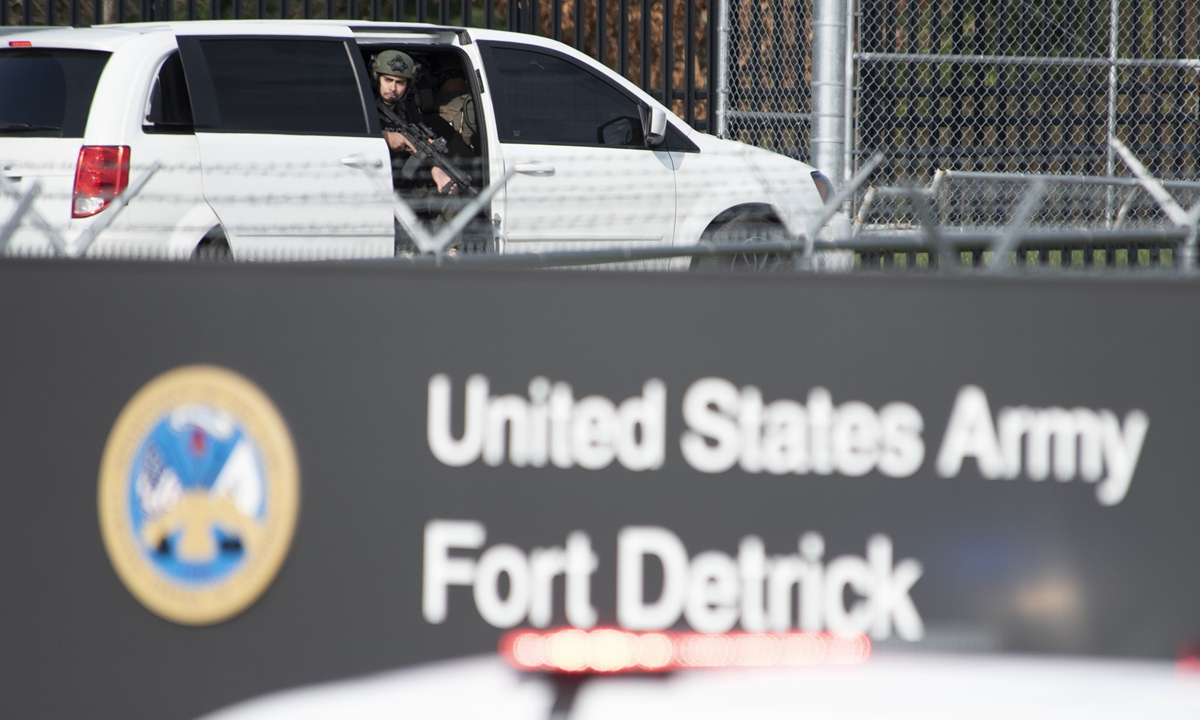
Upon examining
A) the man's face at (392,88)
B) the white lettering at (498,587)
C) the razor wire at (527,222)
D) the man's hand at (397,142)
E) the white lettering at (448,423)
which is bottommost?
the white lettering at (498,587)

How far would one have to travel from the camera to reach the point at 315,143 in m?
7.20

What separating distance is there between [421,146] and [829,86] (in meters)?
2.46

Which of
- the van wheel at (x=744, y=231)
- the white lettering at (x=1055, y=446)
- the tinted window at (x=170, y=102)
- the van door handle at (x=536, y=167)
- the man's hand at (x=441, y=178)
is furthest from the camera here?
the van wheel at (x=744, y=231)

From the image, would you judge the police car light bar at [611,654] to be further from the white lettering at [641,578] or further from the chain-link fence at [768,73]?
the chain-link fence at [768,73]

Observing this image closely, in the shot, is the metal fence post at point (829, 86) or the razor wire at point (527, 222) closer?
the razor wire at point (527, 222)

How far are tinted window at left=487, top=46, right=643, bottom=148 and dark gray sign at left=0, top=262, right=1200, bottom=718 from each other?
15.6 ft

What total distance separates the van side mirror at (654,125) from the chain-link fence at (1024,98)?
3.45 meters

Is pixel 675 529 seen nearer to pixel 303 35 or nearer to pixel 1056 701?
pixel 1056 701

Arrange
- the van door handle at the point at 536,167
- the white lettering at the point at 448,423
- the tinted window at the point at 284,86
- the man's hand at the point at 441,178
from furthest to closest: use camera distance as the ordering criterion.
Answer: the man's hand at the point at 441,178 → the van door handle at the point at 536,167 → the tinted window at the point at 284,86 → the white lettering at the point at 448,423

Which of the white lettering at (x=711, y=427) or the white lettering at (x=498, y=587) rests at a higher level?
the white lettering at (x=711, y=427)

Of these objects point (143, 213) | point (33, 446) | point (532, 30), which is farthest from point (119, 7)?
point (33, 446)

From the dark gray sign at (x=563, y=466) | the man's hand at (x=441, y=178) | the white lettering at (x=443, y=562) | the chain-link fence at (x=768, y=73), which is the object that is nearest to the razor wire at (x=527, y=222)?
the man's hand at (x=441, y=178)

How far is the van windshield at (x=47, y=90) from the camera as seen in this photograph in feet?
21.1

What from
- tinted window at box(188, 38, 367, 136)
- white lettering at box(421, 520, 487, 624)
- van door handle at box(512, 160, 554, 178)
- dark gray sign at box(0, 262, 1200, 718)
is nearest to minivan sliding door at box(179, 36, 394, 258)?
tinted window at box(188, 38, 367, 136)
